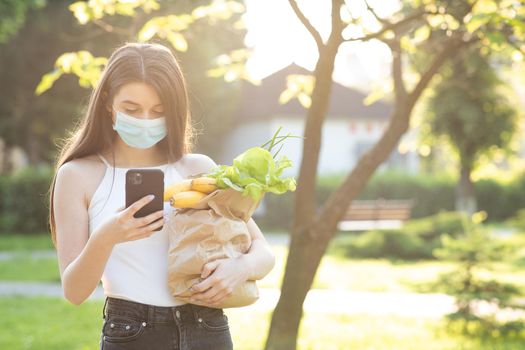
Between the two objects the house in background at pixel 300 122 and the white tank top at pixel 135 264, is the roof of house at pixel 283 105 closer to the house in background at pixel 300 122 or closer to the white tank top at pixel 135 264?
the house in background at pixel 300 122

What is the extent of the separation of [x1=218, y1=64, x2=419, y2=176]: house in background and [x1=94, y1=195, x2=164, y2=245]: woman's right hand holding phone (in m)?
26.2

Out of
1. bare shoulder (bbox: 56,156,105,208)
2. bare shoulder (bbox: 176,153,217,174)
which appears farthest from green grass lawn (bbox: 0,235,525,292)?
bare shoulder (bbox: 56,156,105,208)

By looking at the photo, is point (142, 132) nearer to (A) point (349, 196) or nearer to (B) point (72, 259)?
(B) point (72, 259)

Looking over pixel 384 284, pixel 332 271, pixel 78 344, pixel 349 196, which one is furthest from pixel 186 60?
pixel 349 196

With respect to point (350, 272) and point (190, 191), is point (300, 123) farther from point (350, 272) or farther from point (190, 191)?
point (190, 191)

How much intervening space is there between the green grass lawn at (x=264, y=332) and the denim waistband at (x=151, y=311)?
4818 mm

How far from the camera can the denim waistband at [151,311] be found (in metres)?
2.42

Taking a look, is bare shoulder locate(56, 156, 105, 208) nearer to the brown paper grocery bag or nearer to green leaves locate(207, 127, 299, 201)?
the brown paper grocery bag

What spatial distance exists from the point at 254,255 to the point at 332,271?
36.3 ft

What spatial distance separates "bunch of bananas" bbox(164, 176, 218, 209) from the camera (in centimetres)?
229

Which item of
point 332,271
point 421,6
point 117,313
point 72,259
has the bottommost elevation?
point 332,271

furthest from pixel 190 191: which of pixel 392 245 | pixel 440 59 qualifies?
pixel 392 245

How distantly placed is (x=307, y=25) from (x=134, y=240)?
295 centimetres

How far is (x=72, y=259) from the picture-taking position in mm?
2383
